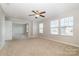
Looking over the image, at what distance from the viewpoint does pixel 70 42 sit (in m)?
1.99

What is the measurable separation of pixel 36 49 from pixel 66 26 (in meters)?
0.72

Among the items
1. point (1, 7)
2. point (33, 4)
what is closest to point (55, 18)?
point (33, 4)

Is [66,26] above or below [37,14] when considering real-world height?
below

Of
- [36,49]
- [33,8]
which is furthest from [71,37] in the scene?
[33,8]

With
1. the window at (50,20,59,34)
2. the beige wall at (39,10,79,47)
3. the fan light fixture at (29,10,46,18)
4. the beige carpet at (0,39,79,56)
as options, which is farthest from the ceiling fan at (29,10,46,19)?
the beige carpet at (0,39,79,56)

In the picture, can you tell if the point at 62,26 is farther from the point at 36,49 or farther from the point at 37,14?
the point at 36,49

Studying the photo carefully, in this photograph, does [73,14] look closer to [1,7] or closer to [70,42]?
[70,42]

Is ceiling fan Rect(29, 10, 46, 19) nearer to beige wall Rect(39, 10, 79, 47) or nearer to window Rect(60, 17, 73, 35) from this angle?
beige wall Rect(39, 10, 79, 47)

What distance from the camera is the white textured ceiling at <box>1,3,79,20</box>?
2.05m

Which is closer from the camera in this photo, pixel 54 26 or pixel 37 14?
pixel 37 14

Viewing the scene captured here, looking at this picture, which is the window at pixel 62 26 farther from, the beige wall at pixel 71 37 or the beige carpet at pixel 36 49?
the beige carpet at pixel 36 49

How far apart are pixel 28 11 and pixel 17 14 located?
23 centimetres

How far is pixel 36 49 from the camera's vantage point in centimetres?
209

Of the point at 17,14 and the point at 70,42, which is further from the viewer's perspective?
the point at 17,14
